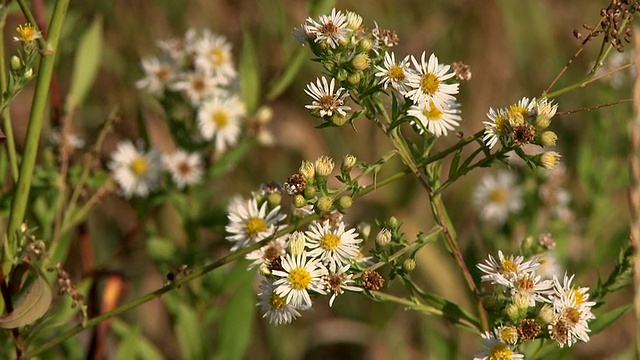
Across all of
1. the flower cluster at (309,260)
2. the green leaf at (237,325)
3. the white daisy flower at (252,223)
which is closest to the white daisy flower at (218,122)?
the green leaf at (237,325)

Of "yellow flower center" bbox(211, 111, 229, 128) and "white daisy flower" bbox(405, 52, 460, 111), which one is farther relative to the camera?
"yellow flower center" bbox(211, 111, 229, 128)

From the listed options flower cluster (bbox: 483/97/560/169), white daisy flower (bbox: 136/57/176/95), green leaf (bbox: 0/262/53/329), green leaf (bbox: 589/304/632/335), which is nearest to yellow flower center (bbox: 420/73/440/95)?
flower cluster (bbox: 483/97/560/169)

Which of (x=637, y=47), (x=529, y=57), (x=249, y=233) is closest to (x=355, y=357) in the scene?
(x=529, y=57)

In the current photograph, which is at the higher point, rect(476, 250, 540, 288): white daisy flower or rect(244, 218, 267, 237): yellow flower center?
rect(244, 218, 267, 237): yellow flower center

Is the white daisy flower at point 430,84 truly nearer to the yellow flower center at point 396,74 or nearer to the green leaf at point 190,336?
the yellow flower center at point 396,74

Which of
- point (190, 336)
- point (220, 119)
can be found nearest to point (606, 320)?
point (190, 336)

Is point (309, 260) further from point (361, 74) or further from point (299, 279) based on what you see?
point (361, 74)

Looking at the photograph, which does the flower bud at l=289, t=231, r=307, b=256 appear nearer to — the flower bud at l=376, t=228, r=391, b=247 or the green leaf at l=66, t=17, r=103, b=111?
the flower bud at l=376, t=228, r=391, b=247
